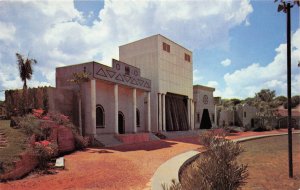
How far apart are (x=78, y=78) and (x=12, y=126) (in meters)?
6.98

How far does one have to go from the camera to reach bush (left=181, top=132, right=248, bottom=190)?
203 inches

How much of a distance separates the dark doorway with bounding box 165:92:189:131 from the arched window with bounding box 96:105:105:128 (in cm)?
1276

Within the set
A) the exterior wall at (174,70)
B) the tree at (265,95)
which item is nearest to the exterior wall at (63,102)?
the exterior wall at (174,70)

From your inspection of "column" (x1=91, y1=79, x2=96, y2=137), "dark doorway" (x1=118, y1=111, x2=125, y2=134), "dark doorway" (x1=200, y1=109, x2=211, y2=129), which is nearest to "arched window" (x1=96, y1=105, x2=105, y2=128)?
"column" (x1=91, y1=79, x2=96, y2=137)

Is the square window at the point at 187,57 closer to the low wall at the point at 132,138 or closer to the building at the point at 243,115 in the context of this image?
the low wall at the point at 132,138

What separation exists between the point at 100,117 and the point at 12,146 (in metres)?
13.1

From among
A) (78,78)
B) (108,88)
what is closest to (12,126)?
(78,78)

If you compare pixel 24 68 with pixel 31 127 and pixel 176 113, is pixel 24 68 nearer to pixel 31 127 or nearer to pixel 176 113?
pixel 31 127

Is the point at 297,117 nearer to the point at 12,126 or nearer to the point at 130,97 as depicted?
the point at 130,97

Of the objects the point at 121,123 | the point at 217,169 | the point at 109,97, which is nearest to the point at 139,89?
the point at 121,123

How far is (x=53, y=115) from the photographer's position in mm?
17922

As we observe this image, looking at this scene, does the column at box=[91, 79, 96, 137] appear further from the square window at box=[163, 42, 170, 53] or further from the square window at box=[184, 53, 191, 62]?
the square window at box=[184, 53, 191, 62]

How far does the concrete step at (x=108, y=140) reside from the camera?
21261 millimetres

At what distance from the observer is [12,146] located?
1161 cm
